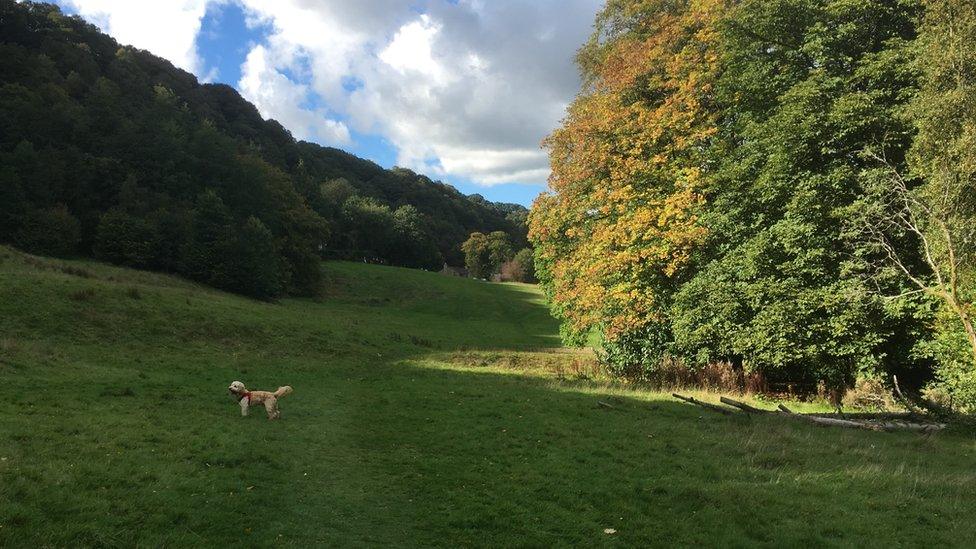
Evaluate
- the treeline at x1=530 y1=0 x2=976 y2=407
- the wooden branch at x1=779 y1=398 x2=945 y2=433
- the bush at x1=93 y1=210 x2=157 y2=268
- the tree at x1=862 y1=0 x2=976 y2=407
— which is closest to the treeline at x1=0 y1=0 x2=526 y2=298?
the bush at x1=93 y1=210 x2=157 y2=268

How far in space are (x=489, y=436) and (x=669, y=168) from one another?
1766cm

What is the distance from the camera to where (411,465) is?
10.5 metres

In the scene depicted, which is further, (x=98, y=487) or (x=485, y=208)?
(x=485, y=208)

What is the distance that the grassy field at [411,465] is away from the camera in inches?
288

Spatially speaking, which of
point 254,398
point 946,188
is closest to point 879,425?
point 946,188

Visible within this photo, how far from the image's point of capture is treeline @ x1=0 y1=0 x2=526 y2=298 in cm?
5212

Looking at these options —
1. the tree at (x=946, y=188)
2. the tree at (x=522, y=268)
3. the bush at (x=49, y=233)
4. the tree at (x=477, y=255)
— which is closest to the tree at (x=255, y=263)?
the bush at (x=49, y=233)

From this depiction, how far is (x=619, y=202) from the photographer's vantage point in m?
25.9

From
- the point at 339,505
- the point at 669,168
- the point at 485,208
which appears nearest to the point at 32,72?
the point at 669,168

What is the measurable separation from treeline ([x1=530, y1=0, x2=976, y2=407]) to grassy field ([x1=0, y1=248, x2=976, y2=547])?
17.2 feet

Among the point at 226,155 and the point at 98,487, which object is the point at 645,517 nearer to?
the point at 98,487

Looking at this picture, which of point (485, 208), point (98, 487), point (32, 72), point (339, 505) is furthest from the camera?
point (485, 208)

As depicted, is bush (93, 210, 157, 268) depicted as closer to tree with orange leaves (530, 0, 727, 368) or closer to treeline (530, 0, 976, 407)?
tree with orange leaves (530, 0, 727, 368)

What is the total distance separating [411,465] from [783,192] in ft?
61.0
